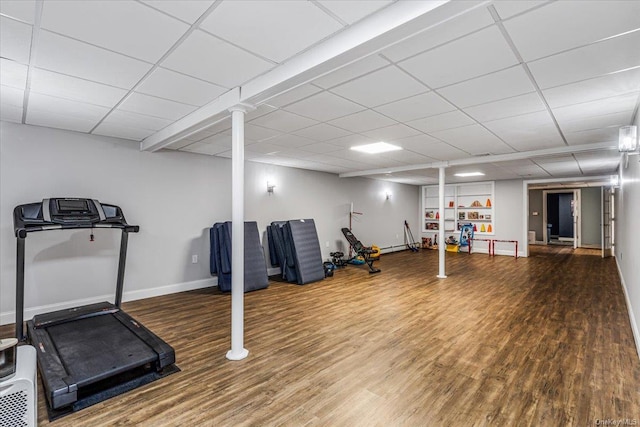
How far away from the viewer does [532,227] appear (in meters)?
12.9

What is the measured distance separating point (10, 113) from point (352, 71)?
12.3ft

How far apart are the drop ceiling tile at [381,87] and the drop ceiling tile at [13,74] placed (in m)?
2.42

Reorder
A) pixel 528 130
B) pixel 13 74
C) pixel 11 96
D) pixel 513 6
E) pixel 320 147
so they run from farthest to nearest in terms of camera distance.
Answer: pixel 320 147 < pixel 528 130 < pixel 11 96 < pixel 13 74 < pixel 513 6

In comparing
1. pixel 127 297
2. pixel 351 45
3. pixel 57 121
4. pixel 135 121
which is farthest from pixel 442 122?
pixel 127 297

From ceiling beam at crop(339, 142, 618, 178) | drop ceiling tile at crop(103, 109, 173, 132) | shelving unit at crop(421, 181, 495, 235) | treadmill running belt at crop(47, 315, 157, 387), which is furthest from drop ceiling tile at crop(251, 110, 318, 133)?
shelving unit at crop(421, 181, 495, 235)

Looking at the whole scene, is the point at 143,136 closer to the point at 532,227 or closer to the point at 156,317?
the point at 156,317

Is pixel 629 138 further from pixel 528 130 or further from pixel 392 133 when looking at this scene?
pixel 392 133

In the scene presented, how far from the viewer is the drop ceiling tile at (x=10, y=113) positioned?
3.26 meters

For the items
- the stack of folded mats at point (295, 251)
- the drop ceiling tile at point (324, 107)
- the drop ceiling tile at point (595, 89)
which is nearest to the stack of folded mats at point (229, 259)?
the stack of folded mats at point (295, 251)

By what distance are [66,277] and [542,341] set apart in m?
5.72

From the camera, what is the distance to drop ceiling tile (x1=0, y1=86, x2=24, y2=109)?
2.81 metres

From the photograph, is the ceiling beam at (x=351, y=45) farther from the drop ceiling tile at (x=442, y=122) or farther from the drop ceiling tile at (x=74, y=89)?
the drop ceiling tile at (x=442, y=122)

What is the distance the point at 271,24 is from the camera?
186 centimetres

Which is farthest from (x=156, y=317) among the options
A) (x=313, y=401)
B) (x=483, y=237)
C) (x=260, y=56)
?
(x=483, y=237)
